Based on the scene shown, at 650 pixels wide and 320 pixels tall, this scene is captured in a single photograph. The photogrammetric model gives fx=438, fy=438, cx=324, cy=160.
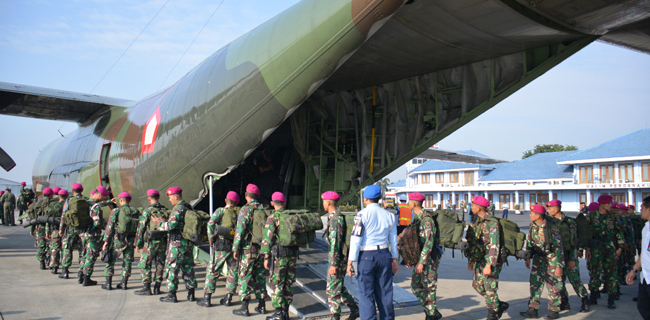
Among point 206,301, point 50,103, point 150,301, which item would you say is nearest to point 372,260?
point 206,301

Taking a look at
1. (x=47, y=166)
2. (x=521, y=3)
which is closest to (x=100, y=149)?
(x=47, y=166)

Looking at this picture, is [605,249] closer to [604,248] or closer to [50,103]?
[604,248]

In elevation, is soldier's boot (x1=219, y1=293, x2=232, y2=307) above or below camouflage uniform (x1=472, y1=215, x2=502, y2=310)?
below

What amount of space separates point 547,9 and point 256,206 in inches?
170

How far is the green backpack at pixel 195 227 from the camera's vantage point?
6297 mm

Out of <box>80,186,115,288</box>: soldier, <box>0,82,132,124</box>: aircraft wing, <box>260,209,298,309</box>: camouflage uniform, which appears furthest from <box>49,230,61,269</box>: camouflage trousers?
<box>260,209,298,309</box>: camouflage uniform

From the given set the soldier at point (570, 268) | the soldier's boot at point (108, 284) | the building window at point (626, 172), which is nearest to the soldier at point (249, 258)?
the soldier's boot at point (108, 284)

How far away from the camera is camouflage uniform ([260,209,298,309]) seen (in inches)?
217

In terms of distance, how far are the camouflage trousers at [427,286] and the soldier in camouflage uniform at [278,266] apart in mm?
1603

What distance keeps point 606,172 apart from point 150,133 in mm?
39771

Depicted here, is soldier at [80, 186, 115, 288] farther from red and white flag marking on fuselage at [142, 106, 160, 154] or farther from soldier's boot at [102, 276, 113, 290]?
red and white flag marking on fuselage at [142, 106, 160, 154]

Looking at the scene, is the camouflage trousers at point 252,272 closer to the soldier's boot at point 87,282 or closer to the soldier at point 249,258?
the soldier at point 249,258

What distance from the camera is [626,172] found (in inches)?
1390

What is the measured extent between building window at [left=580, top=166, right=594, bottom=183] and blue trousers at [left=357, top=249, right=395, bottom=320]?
40.3 metres
